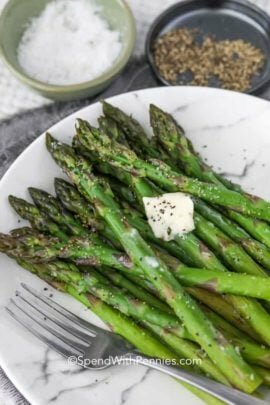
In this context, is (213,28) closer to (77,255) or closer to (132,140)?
(132,140)

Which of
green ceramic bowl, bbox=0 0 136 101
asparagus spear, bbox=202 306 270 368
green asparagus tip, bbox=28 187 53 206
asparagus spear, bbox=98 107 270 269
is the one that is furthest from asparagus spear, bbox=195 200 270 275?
green ceramic bowl, bbox=0 0 136 101

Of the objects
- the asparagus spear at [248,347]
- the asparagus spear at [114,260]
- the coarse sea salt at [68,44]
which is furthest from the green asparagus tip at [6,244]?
the coarse sea salt at [68,44]

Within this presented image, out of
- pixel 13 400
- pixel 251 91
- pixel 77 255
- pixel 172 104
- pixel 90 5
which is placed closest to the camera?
pixel 77 255

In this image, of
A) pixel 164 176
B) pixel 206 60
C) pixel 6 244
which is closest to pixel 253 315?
pixel 164 176

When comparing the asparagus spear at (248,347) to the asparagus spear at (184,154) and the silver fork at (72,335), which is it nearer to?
the silver fork at (72,335)

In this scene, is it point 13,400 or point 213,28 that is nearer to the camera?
point 13,400

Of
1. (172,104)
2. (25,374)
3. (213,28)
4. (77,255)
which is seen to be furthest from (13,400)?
(213,28)
